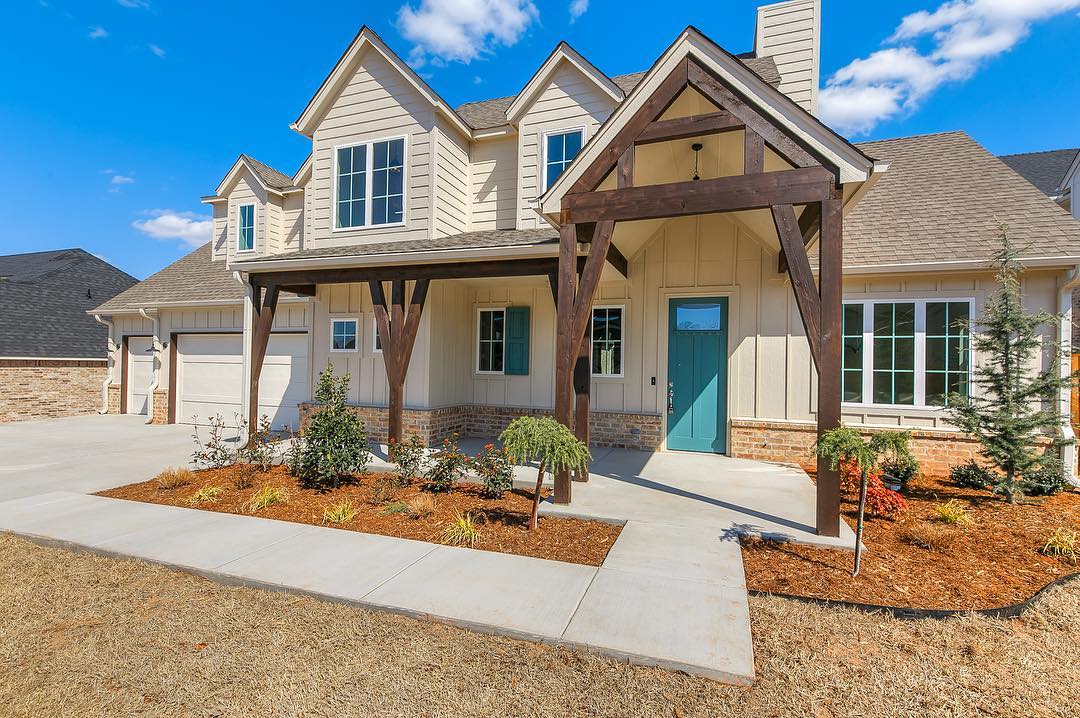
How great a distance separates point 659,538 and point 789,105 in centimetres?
431

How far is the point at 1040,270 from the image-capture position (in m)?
6.83

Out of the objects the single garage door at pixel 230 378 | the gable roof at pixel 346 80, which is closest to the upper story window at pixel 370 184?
the gable roof at pixel 346 80

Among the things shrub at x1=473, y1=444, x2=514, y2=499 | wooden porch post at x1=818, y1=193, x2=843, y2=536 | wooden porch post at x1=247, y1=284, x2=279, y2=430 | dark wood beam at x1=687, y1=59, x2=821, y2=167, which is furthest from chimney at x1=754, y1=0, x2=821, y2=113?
wooden porch post at x1=247, y1=284, x2=279, y2=430

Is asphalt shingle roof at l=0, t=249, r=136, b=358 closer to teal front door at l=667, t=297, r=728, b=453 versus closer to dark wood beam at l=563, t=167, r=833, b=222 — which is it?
dark wood beam at l=563, t=167, r=833, b=222

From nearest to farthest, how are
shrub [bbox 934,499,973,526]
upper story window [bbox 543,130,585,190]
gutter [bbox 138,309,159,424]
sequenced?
shrub [bbox 934,499,973,526]
upper story window [bbox 543,130,585,190]
gutter [bbox 138,309,159,424]

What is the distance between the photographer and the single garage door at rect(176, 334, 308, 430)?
10750 mm

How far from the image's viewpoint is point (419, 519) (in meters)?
5.07

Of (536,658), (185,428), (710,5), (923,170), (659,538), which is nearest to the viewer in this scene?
(536,658)

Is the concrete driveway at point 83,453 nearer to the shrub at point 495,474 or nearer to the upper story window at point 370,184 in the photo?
the shrub at point 495,474

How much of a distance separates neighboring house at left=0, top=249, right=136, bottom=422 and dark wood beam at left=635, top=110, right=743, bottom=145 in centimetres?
1666

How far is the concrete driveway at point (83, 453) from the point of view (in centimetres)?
652

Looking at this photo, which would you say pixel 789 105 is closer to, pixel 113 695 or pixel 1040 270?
pixel 1040 270

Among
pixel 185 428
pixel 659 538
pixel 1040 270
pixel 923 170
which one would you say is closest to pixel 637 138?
pixel 659 538

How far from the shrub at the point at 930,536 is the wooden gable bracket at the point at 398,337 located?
21.1 ft
